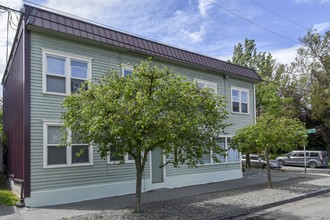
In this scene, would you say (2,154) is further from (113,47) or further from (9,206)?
(113,47)

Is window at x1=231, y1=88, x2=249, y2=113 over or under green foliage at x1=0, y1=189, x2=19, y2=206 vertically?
over

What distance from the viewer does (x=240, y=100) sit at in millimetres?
19547

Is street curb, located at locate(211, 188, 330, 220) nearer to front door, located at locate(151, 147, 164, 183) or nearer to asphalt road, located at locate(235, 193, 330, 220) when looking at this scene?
asphalt road, located at locate(235, 193, 330, 220)

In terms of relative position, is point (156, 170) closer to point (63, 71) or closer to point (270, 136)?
point (270, 136)

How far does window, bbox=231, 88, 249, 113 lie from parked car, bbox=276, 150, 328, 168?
1332 centimetres

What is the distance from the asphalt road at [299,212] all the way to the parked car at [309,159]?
19.1 meters

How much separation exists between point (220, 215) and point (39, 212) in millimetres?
5398

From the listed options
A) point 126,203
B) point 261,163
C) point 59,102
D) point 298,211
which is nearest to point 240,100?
point 261,163

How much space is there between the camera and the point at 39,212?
9.59 metres

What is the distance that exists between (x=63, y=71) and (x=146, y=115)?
567 cm

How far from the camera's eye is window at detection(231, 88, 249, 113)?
752 inches

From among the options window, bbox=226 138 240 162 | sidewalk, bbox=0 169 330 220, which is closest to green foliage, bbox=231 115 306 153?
sidewalk, bbox=0 169 330 220

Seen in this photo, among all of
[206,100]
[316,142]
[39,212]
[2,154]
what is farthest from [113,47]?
[316,142]

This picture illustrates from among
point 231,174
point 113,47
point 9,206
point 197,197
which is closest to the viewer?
point 9,206
